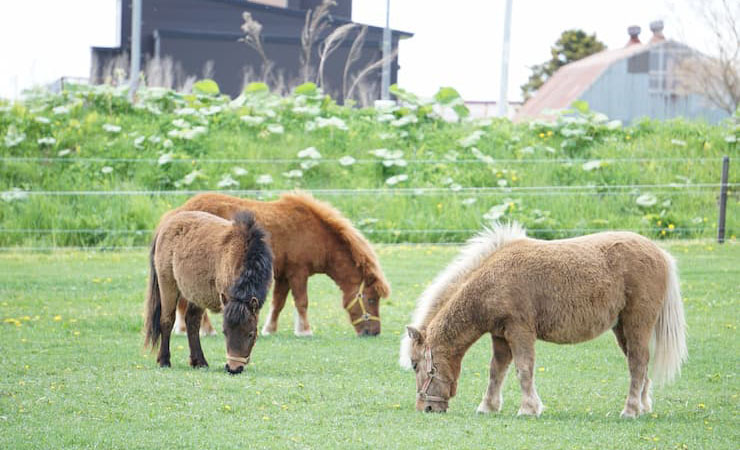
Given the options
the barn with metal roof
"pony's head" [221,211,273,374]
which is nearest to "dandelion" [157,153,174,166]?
"pony's head" [221,211,273,374]

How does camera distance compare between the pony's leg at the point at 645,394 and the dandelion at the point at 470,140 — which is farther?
the dandelion at the point at 470,140

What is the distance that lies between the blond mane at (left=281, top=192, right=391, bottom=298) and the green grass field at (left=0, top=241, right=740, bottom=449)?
69 centimetres

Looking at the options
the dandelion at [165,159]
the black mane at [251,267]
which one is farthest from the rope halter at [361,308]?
the dandelion at [165,159]

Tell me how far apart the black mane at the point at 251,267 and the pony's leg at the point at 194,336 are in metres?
0.85

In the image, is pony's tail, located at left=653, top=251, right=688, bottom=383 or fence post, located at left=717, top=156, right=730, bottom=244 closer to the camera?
pony's tail, located at left=653, top=251, right=688, bottom=383

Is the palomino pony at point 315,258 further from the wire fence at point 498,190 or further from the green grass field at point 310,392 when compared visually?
the wire fence at point 498,190

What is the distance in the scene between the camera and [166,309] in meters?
9.12

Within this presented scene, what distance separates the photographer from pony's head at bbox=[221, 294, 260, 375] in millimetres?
8188

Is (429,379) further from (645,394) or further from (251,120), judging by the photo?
(251,120)

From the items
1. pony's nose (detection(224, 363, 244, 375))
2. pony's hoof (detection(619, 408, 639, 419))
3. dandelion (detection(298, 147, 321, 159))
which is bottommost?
pony's nose (detection(224, 363, 244, 375))

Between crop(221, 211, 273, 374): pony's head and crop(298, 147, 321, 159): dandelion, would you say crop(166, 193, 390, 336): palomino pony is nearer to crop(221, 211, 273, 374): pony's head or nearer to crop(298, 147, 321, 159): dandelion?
crop(221, 211, 273, 374): pony's head

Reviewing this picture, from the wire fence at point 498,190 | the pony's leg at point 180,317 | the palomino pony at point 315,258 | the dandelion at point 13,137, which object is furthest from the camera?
the dandelion at point 13,137

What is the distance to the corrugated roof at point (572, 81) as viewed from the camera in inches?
1379

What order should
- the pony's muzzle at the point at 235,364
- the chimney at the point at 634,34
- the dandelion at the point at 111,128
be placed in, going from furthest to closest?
the chimney at the point at 634,34
the dandelion at the point at 111,128
the pony's muzzle at the point at 235,364
